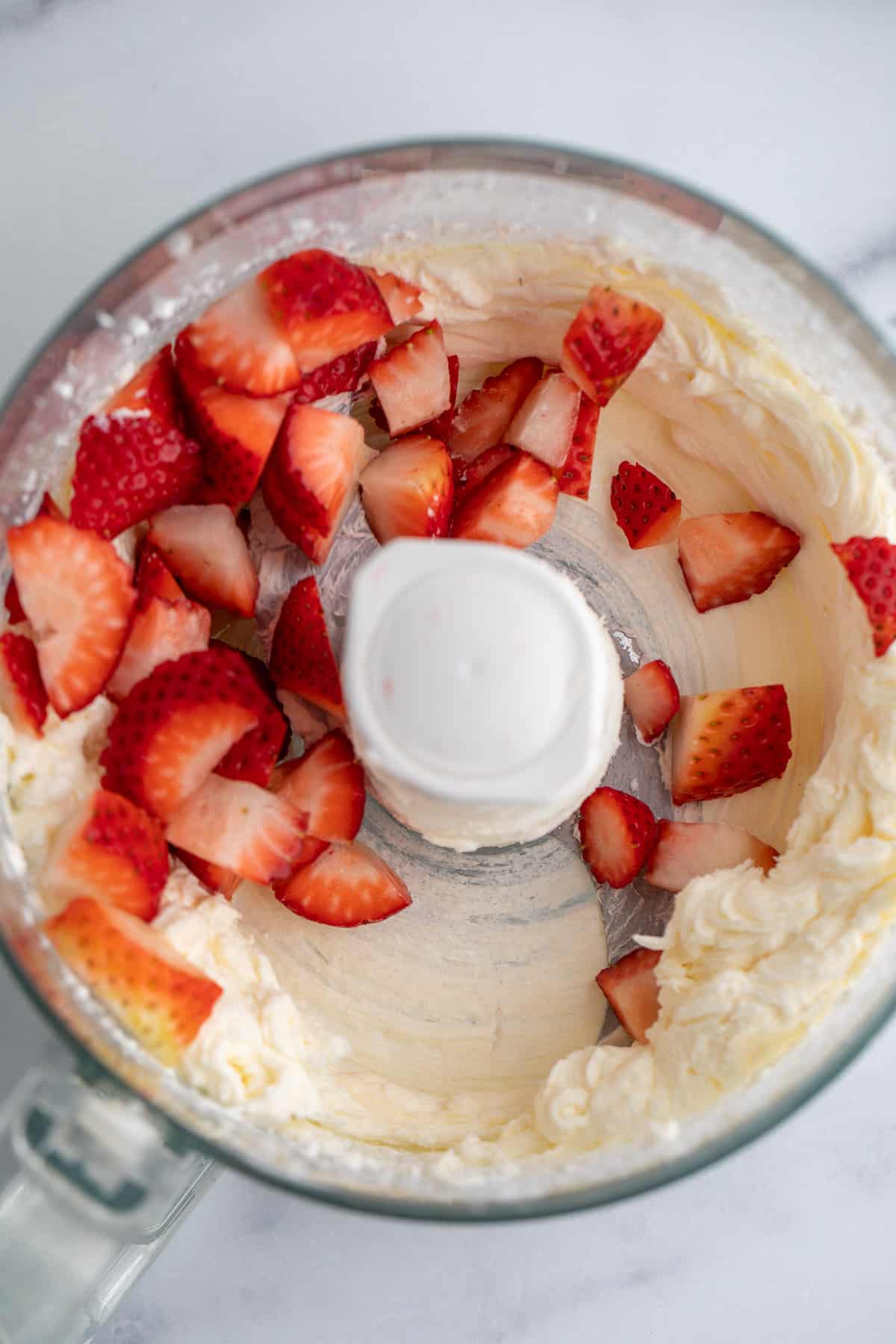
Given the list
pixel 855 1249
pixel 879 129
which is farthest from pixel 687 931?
pixel 879 129

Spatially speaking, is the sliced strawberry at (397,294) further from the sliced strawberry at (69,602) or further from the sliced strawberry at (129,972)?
the sliced strawberry at (129,972)

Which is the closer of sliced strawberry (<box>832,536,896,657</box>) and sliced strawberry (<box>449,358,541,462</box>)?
sliced strawberry (<box>832,536,896,657</box>)

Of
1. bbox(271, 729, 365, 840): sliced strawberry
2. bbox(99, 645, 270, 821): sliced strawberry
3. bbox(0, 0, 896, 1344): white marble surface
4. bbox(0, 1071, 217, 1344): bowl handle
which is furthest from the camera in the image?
bbox(0, 0, 896, 1344): white marble surface

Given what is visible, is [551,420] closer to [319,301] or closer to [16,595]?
[319,301]

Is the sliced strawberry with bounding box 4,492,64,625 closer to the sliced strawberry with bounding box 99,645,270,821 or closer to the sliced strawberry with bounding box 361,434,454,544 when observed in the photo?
the sliced strawberry with bounding box 99,645,270,821

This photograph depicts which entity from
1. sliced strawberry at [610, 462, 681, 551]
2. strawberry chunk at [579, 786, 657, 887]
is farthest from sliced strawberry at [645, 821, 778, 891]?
sliced strawberry at [610, 462, 681, 551]

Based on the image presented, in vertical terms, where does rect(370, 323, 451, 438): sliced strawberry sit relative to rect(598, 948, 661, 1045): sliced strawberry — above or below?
above
